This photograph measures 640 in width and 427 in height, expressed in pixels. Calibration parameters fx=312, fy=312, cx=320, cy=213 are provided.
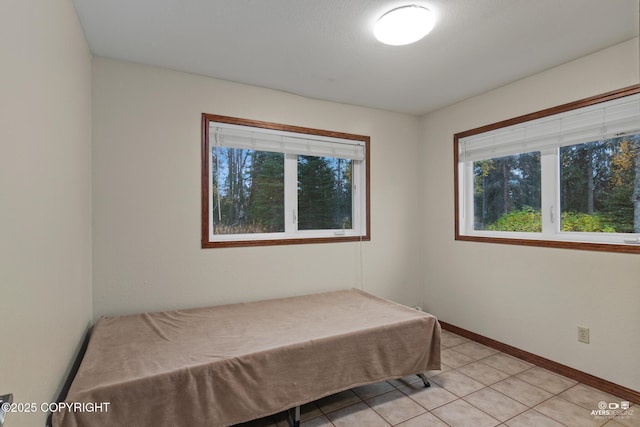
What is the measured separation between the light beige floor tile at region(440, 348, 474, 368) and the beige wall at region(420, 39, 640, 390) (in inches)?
15.3

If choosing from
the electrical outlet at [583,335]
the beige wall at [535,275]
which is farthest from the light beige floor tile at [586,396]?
the electrical outlet at [583,335]

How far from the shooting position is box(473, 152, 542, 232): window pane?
8.73 feet

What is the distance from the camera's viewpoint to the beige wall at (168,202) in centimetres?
223

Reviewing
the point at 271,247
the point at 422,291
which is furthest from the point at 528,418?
the point at 271,247

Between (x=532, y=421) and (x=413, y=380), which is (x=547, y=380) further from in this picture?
(x=413, y=380)

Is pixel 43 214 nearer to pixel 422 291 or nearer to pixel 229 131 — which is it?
pixel 229 131

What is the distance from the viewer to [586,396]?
209 centimetres

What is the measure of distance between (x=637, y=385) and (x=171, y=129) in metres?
3.69

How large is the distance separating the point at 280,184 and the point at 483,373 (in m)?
2.30

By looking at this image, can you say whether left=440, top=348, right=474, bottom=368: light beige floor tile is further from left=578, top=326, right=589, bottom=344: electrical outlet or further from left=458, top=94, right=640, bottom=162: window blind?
left=458, top=94, right=640, bottom=162: window blind

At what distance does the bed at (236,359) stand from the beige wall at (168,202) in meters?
0.22

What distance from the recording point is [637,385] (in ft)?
6.61

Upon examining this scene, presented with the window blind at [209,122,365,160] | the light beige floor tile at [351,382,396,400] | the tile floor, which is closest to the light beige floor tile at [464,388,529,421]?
the tile floor

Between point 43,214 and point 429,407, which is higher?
point 43,214
